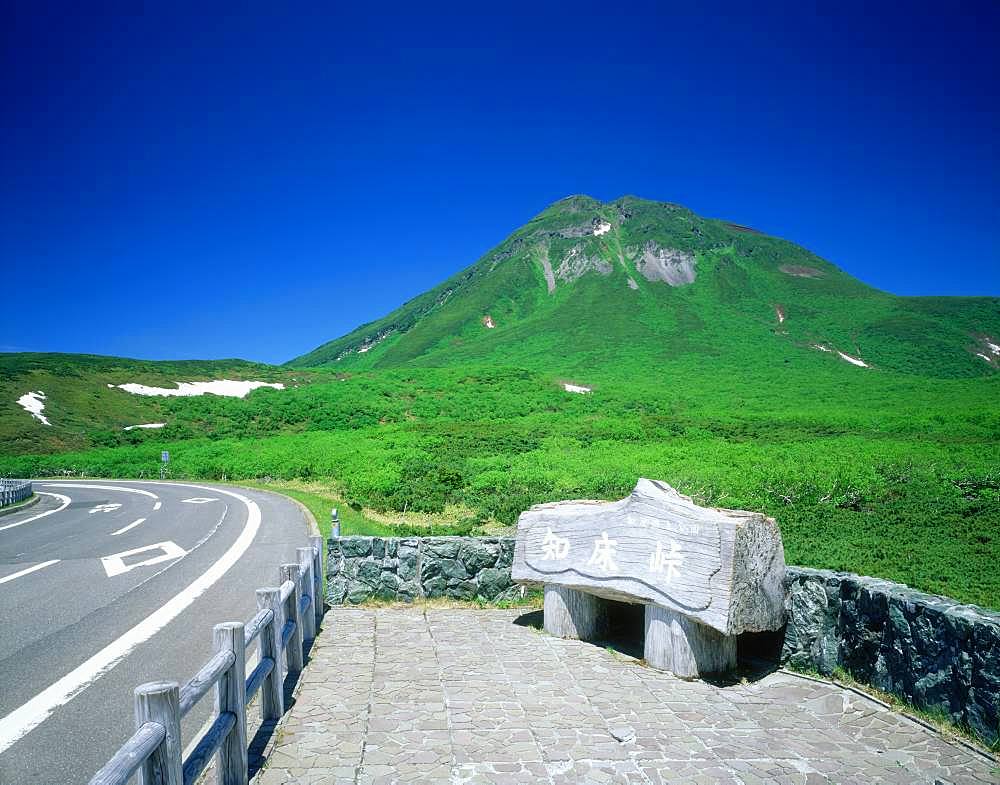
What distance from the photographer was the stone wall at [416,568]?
9508 mm

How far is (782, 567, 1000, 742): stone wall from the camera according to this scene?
4.99 meters

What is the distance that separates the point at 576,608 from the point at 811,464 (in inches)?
712

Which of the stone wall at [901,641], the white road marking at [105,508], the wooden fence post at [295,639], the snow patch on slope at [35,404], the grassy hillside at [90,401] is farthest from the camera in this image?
the snow patch on slope at [35,404]

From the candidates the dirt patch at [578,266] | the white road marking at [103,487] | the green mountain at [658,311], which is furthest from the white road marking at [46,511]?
the dirt patch at [578,266]

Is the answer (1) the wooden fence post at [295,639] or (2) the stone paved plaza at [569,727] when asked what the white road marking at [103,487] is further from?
(2) the stone paved plaza at [569,727]

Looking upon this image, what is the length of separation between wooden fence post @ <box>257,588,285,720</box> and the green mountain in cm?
7660

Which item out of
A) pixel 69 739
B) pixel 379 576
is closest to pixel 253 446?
pixel 379 576

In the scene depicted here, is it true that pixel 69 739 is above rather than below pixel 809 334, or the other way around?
below

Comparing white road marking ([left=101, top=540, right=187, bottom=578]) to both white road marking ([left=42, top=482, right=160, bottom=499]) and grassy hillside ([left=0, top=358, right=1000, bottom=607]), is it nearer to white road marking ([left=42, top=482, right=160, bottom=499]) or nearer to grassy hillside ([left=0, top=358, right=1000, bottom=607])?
grassy hillside ([left=0, top=358, right=1000, bottom=607])

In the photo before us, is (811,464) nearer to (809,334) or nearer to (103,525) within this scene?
(103,525)

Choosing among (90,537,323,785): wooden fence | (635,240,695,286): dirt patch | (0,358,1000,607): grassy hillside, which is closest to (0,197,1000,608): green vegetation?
(0,358,1000,607): grassy hillside

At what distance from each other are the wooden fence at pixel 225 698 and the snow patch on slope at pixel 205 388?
61.8m

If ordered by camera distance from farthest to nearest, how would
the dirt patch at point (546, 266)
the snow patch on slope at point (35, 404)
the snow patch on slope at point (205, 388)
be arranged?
the dirt patch at point (546, 266) → the snow patch on slope at point (205, 388) → the snow patch on slope at point (35, 404)

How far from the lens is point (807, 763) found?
4.86 meters
